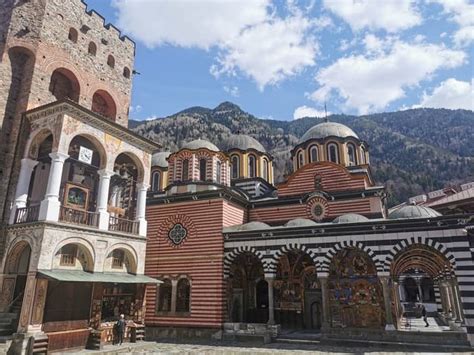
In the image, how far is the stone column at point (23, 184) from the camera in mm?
13031

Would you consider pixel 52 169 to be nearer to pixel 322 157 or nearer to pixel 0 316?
pixel 0 316

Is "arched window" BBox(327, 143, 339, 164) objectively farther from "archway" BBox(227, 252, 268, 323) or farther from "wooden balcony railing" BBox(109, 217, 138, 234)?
"wooden balcony railing" BBox(109, 217, 138, 234)

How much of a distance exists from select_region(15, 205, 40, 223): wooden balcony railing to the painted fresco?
13605 mm

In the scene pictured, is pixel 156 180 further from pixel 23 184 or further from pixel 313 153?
pixel 23 184

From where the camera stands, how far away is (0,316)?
39.5 feet

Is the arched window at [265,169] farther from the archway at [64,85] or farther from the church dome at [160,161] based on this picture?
the archway at [64,85]

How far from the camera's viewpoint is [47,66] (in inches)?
583

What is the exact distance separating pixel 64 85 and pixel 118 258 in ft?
27.9

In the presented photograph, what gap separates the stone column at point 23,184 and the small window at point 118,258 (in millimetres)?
4007

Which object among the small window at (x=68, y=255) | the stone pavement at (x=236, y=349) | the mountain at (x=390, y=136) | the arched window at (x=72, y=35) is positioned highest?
the mountain at (x=390, y=136)

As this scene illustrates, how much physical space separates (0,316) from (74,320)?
2.40 m

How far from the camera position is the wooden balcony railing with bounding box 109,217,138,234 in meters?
15.0

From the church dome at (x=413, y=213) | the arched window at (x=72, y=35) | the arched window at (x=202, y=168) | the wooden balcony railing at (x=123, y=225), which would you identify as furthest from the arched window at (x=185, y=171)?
the church dome at (x=413, y=213)

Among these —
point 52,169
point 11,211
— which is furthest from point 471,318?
point 11,211
